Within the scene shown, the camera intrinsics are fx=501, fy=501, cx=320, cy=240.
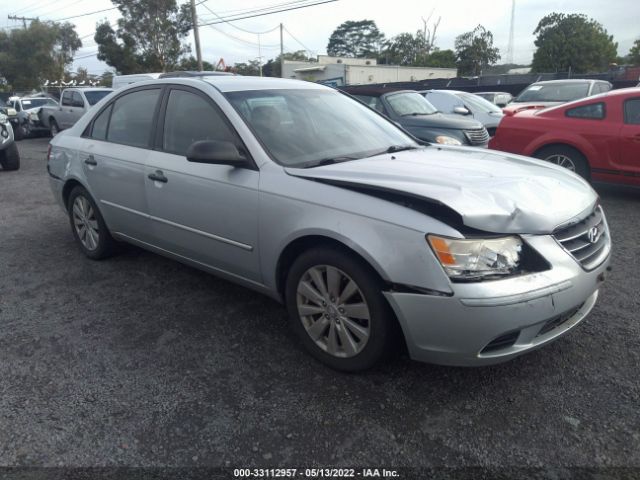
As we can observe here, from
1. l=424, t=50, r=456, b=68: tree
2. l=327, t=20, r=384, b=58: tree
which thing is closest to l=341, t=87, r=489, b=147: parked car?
l=424, t=50, r=456, b=68: tree

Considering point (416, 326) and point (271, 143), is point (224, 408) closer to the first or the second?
point (416, 326)

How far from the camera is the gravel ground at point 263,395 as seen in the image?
2223 millimetres

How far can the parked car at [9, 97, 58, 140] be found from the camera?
1752 centimetres

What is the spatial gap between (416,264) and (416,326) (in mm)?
305

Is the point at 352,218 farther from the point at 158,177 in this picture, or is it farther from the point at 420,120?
the point at 420,120

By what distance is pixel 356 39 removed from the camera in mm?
101062

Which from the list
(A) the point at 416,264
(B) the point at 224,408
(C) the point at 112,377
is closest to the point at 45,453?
(C) the point at 112,377

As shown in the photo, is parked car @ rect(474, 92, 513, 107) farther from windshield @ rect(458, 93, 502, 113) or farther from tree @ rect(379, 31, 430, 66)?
tree @ rect(379, 31, 430, 66)

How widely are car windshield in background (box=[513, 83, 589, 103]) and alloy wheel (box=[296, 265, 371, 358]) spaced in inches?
424

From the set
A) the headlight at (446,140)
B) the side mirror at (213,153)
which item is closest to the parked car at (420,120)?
the headlight at (446,140)

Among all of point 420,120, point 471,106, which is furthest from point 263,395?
point 471,106

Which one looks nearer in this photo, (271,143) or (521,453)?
(521,453)

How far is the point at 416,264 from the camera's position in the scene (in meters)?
2.30

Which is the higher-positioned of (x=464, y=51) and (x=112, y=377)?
(x=464, y=51)
